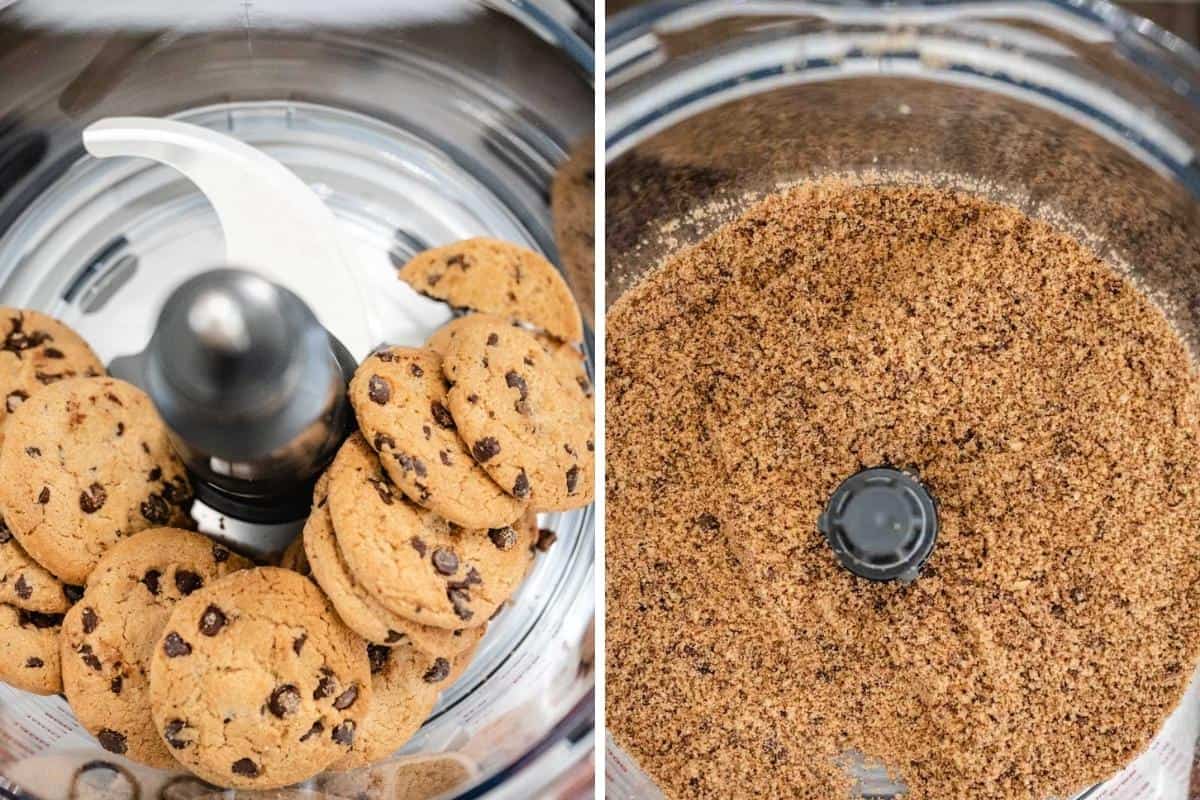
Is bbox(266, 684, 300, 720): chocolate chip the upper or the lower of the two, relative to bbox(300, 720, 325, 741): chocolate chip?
upper

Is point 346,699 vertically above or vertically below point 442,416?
below

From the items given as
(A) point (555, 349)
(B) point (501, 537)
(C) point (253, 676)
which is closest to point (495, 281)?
(A) point (555, 349)

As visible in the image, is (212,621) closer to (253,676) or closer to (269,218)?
(253,676)

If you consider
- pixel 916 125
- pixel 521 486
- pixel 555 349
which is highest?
pixel 916 125

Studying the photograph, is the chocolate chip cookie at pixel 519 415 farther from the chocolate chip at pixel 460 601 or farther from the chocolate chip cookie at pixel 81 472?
the chocolate chip cookie at pixel 81 472

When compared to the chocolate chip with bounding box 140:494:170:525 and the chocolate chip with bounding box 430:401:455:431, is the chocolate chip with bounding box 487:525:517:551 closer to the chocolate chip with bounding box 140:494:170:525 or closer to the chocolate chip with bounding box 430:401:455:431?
the chocolate chip with bounding box 430:401:455:431

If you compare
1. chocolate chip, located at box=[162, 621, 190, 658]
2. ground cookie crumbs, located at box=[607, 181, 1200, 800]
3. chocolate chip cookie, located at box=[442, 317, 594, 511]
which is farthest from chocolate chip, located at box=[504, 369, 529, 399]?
chocolate chip, located at box=[162, 621, 190, 658]

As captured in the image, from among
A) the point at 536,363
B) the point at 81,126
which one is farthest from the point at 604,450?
the point at 81,126
